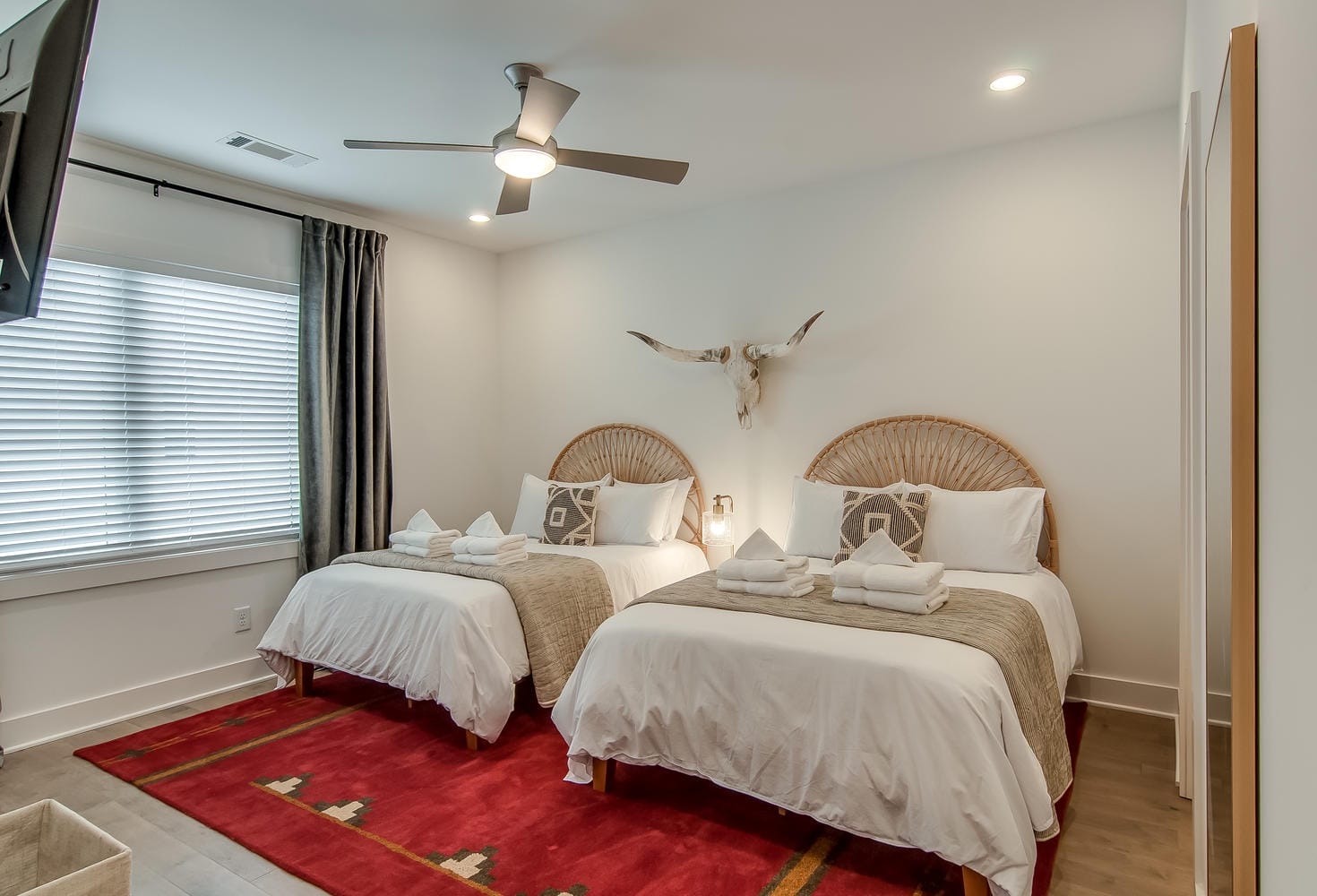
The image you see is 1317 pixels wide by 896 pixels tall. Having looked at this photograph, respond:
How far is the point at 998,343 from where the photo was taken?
147 inches

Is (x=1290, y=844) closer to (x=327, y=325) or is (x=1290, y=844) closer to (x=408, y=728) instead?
(x=408, y=728)

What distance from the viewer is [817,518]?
3.81 meters

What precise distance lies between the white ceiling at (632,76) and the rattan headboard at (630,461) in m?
1.67

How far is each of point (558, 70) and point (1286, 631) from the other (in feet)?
9.50

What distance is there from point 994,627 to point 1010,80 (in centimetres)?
212

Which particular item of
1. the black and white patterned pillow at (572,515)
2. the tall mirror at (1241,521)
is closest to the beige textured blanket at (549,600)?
the black and white patterned pillow at (572,515)

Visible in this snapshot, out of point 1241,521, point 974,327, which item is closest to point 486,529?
point 974,327

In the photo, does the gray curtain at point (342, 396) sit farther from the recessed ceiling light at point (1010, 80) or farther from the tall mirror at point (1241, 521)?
the tall mirror at point (1241, 521)

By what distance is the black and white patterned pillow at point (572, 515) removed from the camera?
441 cm

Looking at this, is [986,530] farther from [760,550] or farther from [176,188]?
A: [176,188]

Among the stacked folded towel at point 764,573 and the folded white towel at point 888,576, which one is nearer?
the folded white towel at point 888,576

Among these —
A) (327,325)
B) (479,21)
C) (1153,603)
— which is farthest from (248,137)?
(1153,603)

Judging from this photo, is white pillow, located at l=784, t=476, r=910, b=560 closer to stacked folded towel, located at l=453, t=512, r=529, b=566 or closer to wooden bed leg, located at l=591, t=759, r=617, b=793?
stacked folded towel, located at l=453, t=512, r=529, b=566

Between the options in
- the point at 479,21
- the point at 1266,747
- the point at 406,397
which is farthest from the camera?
the point at 406,397
